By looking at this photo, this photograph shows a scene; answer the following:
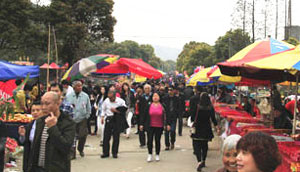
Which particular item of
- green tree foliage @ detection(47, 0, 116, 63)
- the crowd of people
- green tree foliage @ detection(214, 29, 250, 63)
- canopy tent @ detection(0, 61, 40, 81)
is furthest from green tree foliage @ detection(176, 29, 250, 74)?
canopy tent @ detection(0, 61, 40, 81)

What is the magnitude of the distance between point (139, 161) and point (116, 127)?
3.50ft

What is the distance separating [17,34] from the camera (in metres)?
31.2

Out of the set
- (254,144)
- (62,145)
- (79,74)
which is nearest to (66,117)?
(62,145)

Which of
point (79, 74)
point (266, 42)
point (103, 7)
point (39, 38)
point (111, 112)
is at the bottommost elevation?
point (111, 112)

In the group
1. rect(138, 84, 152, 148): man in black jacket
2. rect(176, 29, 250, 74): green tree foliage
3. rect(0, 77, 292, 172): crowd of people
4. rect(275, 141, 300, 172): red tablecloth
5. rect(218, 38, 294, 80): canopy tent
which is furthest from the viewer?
rect(176, 29, 250, 74): green tree foliage

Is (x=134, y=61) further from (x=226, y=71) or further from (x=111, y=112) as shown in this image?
(x=226, y=71)

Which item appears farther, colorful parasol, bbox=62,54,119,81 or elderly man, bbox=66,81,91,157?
colorful parasol, bbox=62,54,119,81

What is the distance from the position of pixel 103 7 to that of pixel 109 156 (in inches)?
1180

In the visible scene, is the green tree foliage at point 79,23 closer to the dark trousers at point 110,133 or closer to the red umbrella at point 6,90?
the dark trousers at point 110,133

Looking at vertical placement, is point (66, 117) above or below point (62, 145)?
above

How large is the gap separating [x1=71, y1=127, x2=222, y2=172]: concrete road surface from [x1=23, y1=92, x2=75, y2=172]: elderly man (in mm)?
4014

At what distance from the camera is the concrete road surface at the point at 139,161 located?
309 inches

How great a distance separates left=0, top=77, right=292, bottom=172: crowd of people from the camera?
2178 mm

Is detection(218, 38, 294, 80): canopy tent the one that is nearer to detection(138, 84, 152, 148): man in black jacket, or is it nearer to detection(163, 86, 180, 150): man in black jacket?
detection(163, 86, 180, 150): man in black jacket
